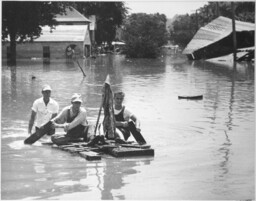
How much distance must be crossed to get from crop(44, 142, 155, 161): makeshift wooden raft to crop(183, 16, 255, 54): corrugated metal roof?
96.4 feet

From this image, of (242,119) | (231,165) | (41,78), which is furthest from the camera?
(41,78)

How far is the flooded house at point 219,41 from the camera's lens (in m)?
38.8

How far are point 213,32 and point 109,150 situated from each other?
115 ft

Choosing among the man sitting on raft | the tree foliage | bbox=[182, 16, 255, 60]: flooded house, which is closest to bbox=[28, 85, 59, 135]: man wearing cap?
the man sitting on raft

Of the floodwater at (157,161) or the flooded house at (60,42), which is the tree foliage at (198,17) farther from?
the flooded house at (60,42)

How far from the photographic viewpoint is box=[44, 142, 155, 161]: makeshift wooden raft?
862cm

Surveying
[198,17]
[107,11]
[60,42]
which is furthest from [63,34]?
[107,11]

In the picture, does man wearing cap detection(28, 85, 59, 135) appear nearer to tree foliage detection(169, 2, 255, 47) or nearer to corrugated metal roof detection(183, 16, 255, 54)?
tree foliage detection(169, 2, 255, 47)

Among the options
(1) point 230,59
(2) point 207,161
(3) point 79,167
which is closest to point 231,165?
(2) point 207,161

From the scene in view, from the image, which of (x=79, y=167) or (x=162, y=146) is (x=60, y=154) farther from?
(x=162, y=146)

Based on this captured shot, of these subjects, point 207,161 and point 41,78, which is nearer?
point 207,161

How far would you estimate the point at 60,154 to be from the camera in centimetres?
895

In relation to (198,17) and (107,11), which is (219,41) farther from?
(107,11)

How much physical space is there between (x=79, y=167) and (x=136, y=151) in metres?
1.02
